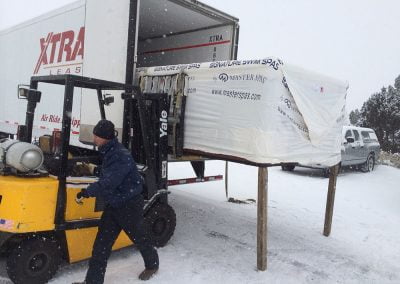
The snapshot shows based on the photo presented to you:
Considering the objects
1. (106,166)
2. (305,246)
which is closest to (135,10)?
(106,166)

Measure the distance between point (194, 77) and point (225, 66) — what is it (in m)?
0.52

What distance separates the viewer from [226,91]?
4.83 meters

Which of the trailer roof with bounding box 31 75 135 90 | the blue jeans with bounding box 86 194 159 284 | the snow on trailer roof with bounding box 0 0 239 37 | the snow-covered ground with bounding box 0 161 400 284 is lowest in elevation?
the snow-covered ground with bounding box 0 161 400 284

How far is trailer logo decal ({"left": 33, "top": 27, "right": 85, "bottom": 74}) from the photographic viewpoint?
6254 mm

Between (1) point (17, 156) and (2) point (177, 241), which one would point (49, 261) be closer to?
(1) point (17, 156)

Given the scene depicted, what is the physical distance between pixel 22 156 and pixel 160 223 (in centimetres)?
200

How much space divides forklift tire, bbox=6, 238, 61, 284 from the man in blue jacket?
490 mm

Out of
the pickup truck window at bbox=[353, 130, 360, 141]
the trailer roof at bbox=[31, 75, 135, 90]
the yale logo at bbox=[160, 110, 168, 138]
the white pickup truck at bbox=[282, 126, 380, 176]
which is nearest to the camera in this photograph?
the trailer roof at bbox=[31, 75, 135, 90]

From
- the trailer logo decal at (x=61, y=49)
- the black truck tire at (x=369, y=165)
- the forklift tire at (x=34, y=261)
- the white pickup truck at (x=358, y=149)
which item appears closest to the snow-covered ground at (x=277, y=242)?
the forklift tire at (x=34, y=261)

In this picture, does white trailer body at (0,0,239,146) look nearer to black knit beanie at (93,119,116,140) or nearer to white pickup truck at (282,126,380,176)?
black knit beanie at (93,119,116,140)

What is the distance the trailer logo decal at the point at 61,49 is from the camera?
6.25 meters

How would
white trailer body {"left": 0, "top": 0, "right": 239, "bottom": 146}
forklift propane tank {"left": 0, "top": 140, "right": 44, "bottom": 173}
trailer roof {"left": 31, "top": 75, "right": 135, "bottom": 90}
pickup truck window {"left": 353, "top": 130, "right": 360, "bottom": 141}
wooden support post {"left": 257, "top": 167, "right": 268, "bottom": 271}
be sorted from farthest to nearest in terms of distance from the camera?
pickup truck window {"left": 353, "top": 130, "right": 360, "bottom": 141}, white trailer body {"left": 0, "top": 0, "right": 239, "bottom": 146}, wooden support post {"left": 257, "top": 167, "right": 268, "bottom": 271}, trailer roof {"left": 31, "top": 75, "right": 135, "bottom": 90}, forklift propane tank {"left": 0, "top": 140, "right": 44, "bottom": 173}

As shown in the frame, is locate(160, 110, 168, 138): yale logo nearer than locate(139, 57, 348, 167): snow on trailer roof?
No

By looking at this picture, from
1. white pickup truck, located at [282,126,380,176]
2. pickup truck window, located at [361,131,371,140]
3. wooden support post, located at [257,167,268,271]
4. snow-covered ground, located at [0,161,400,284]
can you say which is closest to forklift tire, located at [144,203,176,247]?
snow-covered ground, located at [0,161,400,284]
